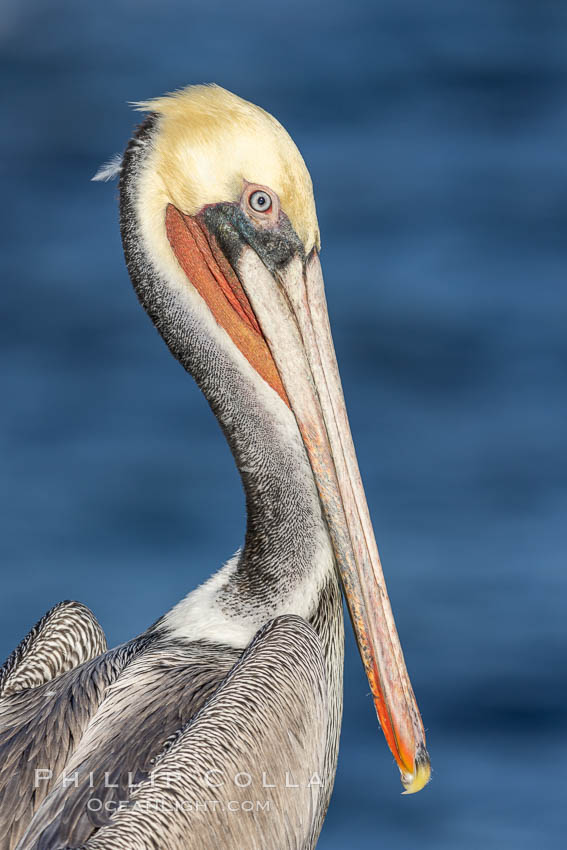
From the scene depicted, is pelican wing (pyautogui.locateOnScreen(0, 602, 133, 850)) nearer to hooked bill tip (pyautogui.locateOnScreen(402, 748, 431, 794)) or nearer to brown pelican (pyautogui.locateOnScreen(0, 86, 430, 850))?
brown pelican (pyautogui.locateOnScreen(0, 86, 430, 850))

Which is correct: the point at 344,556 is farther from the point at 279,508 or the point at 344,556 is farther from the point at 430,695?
the point at 430,695

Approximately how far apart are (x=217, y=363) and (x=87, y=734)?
39.4 inches

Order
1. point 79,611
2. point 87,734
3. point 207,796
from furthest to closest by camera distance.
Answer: point 79,611, point 87,734, point 207,796

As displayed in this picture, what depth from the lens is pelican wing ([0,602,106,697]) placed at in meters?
3.61

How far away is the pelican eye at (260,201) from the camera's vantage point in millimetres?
3295

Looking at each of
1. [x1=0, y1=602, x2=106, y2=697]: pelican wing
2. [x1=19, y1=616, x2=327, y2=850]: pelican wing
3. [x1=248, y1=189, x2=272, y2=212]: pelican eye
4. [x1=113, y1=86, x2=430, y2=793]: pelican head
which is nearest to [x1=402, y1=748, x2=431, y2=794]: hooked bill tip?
[x1=113, y1=86, x2=430, y2=793]: pelican head

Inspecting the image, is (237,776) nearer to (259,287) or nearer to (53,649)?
(53,649)

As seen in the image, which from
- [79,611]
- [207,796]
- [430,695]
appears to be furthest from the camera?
[430,695]

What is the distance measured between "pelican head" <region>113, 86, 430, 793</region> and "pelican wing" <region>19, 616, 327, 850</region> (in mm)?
210

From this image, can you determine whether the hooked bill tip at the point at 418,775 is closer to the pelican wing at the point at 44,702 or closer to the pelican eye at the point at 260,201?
the pelican wing at the point at 44,702

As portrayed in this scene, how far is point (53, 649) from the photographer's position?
3.69 meters

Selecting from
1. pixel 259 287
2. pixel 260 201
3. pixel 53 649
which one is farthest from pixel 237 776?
pixel 260 201

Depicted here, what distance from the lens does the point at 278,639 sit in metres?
3.15

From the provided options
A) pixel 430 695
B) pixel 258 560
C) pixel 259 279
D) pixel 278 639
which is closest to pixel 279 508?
pixel 258 560
